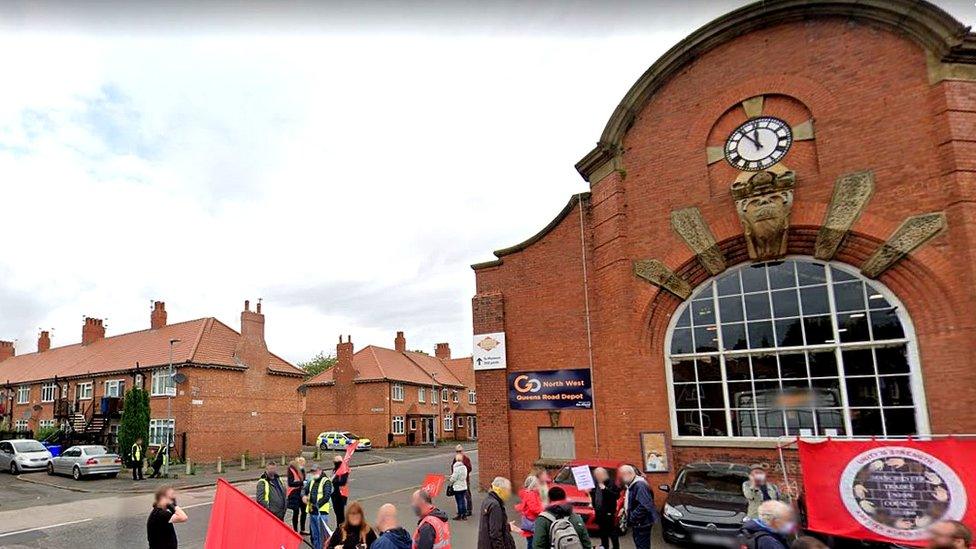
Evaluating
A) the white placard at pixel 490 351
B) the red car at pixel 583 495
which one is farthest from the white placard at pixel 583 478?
the white placard at pixel 490 351

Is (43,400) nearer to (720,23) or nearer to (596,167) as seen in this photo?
(596,167)

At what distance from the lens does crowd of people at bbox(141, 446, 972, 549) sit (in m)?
5.44

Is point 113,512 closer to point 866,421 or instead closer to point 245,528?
point 245,528

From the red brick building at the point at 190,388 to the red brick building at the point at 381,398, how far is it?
788cm

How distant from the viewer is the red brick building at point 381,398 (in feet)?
144

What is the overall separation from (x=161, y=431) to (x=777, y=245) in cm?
3137

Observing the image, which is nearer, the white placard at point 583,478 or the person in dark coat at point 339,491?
the white placard at point 583,478

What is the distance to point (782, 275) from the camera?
45.4 feet

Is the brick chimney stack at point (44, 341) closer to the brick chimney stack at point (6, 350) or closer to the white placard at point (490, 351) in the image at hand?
the brick chimney stack at point (6, 350)

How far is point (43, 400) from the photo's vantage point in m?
39.3

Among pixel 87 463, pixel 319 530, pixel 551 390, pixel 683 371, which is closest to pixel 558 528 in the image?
pixel 319 530

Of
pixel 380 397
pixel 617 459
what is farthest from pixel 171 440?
pixel 617 459

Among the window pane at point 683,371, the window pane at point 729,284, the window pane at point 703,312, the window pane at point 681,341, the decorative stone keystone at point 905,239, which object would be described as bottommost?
the window pane at point 683,371

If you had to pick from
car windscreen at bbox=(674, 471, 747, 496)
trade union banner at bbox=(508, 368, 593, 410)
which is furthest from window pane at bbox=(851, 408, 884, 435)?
trade union banner at bbox=(508, 368, 593, 410)
